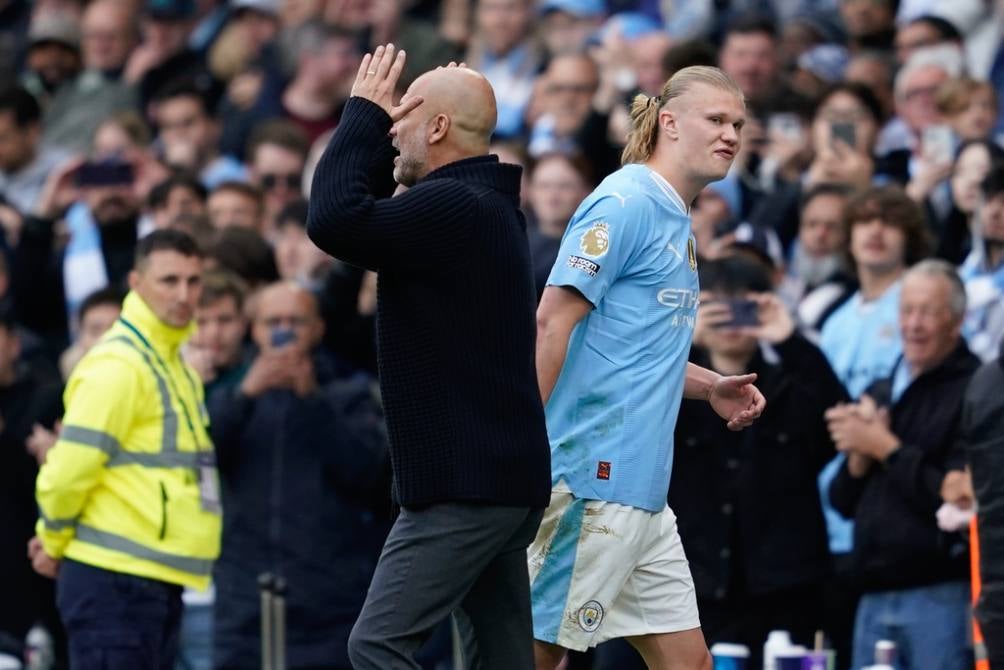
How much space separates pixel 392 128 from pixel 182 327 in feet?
8.01

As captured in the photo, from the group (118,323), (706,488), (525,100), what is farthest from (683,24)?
(118,323)

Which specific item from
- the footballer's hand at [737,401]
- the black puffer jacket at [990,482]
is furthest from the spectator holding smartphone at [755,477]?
the footballer's hand at [737,401]

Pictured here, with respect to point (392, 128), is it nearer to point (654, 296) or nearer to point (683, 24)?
point (654, 296)

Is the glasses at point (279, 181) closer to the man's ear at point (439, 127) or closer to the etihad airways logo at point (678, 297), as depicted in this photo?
the etihad airways logo at point (678, 297)

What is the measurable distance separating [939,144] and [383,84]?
5.26m

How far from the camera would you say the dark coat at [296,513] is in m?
9.57

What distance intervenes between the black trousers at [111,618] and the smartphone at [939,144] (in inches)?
186

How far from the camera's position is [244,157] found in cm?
1360

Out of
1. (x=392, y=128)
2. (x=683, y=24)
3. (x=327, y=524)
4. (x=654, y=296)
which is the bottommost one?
(x=327, y=524)

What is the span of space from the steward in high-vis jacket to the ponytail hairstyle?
2.29m

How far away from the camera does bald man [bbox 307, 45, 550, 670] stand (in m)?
5.68

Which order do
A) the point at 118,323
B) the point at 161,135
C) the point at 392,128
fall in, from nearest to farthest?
1. the point at 392,128
2. the point at 118,323
3. the point at 161,135

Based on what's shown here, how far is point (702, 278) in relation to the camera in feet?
29.1

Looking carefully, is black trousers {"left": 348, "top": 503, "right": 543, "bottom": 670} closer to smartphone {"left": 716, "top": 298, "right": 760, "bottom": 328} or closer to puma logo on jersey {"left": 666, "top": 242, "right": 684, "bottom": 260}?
puma logo on jersey {"left": 666, "top": 242, "right": 684, "bottom": 260}
